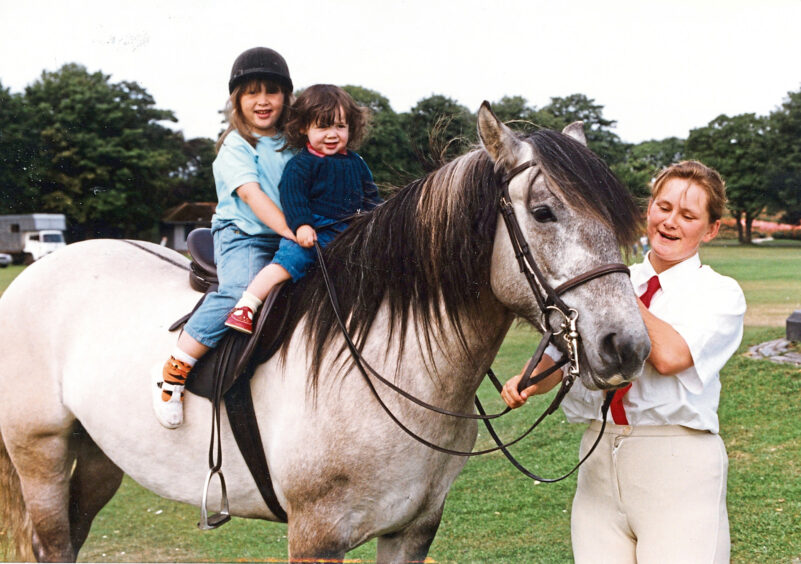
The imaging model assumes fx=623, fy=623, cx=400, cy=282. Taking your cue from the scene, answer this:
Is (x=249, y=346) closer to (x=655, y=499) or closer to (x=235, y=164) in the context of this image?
(x=235, y=164)

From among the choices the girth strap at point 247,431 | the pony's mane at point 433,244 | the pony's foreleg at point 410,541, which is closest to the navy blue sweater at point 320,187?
the pony's mane at point 433,244

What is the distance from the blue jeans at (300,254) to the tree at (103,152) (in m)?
23.6

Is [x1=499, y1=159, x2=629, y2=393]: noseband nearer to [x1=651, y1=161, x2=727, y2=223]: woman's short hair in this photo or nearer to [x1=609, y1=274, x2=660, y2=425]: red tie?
[x1=609, y1=274, x2=660, y2=425]: red tie

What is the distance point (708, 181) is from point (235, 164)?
184 cm

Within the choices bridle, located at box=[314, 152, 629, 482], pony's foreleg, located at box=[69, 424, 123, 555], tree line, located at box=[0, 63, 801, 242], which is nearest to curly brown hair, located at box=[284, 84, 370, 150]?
bridle, located at box=[314, 152, 629, 482]

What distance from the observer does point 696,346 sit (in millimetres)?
2037

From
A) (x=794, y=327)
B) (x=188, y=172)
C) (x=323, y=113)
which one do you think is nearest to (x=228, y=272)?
(x=323, y=113)

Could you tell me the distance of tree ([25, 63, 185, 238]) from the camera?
25016mm

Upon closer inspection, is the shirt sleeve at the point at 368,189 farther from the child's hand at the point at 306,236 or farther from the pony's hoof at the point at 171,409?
the pony's hoof at the point at 171,409

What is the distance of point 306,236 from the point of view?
2404 millimetres

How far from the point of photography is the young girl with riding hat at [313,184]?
2.43 metres

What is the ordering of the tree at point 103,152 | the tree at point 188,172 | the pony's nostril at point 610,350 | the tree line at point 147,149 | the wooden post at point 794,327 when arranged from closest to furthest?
the pony's nostril at point 610,350
the wooden post at point 794,327
the tree line at point 147,149
the tree at point 103,152
the tree at point 188,172

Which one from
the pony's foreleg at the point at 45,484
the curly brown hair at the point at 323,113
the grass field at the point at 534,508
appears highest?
the curly brown hair at the point at 323,113

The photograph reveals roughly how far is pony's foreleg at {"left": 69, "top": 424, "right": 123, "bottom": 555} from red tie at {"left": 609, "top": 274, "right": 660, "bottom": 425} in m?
2.74
